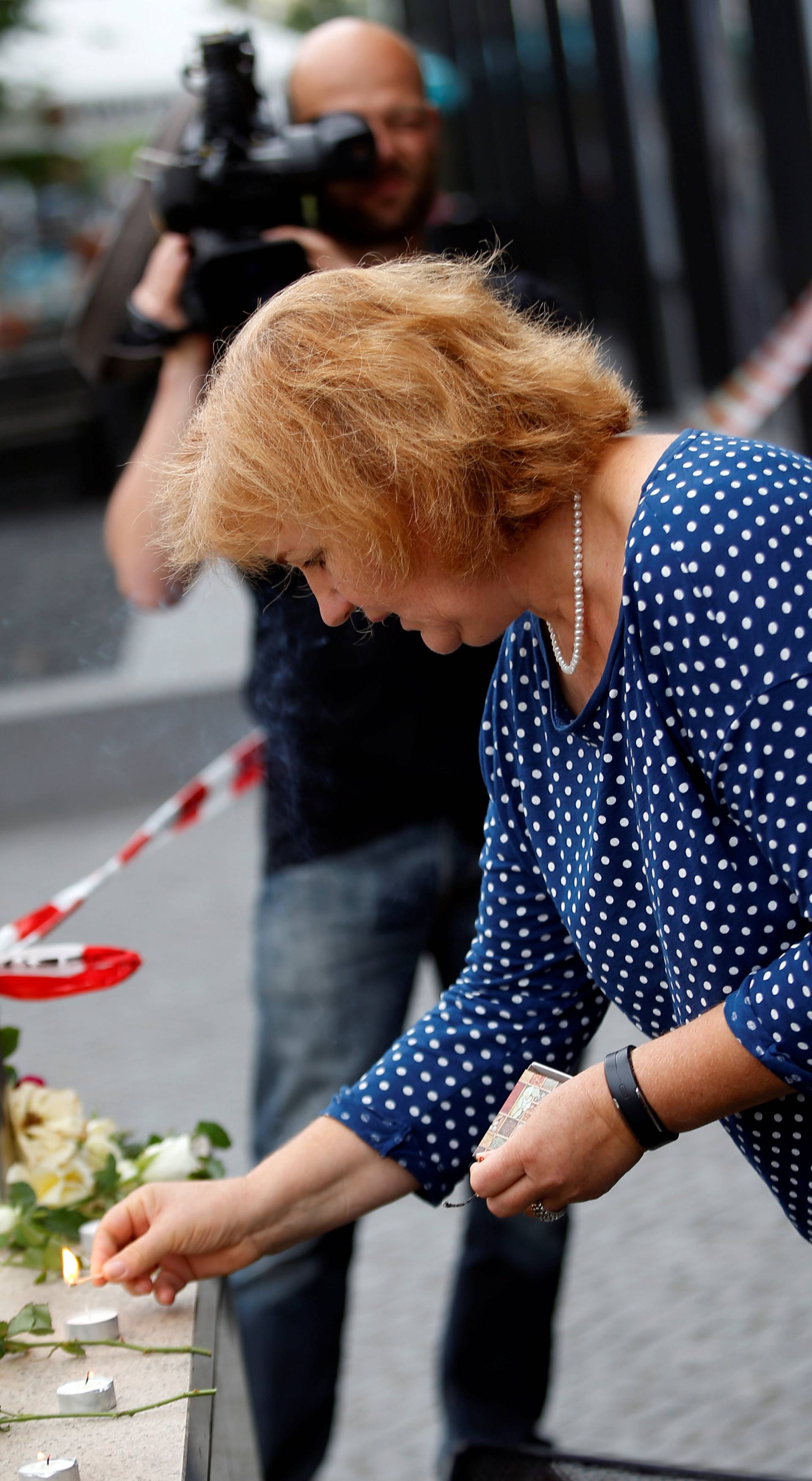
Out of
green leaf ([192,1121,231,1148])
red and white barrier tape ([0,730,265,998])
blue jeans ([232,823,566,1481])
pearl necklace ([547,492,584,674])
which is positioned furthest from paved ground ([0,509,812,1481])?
pearl necklace ([547,492,584,674])

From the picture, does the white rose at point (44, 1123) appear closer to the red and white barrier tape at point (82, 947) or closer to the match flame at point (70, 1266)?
the red and white barrier tape at point (82, 947)

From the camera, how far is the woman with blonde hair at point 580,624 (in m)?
1.12

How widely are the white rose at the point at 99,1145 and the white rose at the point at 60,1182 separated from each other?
0.4 inches

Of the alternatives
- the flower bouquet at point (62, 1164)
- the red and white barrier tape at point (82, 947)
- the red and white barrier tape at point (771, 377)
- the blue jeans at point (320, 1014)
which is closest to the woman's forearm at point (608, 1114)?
the flower bouquet at point (62, 1164)

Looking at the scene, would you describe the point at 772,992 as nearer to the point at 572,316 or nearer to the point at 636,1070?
the point at 636,1070

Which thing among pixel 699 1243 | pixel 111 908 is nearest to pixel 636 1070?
pixel 699 1243

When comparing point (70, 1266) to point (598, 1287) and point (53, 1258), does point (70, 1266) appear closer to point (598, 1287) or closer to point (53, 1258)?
point (53, 1258)

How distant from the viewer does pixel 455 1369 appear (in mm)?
2195

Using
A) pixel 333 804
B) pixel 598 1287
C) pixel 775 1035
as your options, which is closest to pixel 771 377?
pixel 598 1287

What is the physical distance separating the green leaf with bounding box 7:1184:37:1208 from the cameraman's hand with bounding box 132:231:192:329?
1.08 metres

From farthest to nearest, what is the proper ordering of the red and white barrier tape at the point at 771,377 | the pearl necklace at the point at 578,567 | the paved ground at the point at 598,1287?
the red and white barrier tape at the point at 771,377, the paved ground at the point at 598,1287, the pearl necklace at the point at 578,567

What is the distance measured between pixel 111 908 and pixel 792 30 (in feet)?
10.9

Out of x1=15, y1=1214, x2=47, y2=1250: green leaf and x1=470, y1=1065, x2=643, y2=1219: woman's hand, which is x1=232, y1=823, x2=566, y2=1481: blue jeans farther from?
x1=470, y1=1065, x2=643, y2=1219: woman's hand

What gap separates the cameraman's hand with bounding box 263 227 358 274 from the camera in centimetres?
194
